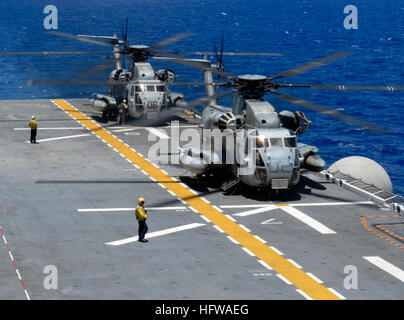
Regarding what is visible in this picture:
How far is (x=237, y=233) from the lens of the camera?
34344mm

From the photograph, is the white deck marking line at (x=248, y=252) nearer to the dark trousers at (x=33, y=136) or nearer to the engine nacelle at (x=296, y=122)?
the engine nacelle at (x=296, y=122)

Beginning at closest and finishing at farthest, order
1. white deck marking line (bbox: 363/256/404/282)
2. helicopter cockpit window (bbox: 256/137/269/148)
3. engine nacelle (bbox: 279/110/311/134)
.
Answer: white deck marking line (bbox: 363/256/404/282) < helicopter cockpit window (bbox: 256/137/269/148) < engine nacelle (bbox: 279/110/311/134)

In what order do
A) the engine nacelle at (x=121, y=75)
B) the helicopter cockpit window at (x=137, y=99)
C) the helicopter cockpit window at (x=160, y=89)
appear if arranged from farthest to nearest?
the engine nacelle at (x=121, y=75)
the helicopter cockpit window at (x=160, y=89)
the helicopter cockpit window at (x=137, y=99)

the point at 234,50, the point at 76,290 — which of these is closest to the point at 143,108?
the point at 76,290

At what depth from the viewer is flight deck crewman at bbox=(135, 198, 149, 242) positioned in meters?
32.0

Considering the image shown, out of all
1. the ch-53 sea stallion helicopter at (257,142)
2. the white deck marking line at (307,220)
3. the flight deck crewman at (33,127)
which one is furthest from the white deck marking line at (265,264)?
the flight deck crewman at (33,127)

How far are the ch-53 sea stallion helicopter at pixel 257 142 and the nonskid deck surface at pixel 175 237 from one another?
4.37 feet

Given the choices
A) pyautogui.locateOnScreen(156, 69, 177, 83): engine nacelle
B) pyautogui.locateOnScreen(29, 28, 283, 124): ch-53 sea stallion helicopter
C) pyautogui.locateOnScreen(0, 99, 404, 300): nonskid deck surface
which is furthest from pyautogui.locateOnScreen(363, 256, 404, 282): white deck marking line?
pyautogui.locateOnScreen(156, 69, 177, 83): engine nacelle

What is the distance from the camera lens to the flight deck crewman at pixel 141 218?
32.0m

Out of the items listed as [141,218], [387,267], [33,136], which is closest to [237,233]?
[141,218]

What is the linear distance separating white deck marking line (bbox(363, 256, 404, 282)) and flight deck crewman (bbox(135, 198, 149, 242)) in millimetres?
9544

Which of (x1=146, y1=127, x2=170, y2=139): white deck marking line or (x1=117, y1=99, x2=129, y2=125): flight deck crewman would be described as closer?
(x1=146, y1=127, x2=170, y2=139): white deck marking line

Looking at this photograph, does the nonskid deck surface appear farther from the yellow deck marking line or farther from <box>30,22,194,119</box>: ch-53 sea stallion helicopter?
<box>30,22,194,119</box>: ch-53 sea stallion helicopter

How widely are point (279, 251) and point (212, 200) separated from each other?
27.4ft
